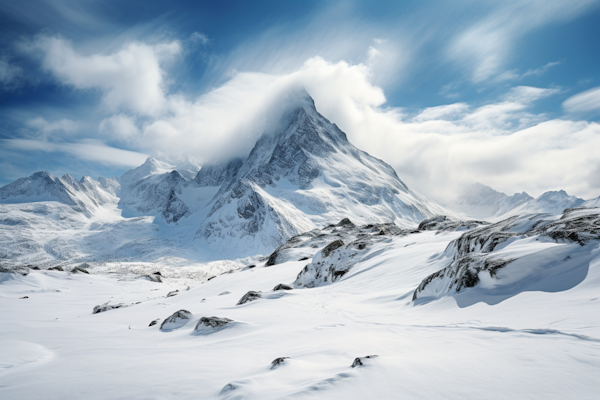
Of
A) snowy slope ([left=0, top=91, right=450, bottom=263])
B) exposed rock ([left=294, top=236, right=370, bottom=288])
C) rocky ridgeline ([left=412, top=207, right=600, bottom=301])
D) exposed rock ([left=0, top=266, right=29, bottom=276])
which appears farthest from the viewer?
snowy slope ([left=0, top=91, right=450, bottom=263])

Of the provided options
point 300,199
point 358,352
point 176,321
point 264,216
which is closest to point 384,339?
point 358,352

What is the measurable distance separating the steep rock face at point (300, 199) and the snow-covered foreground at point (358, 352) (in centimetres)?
11382

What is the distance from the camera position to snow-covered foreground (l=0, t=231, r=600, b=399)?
3.19 meters

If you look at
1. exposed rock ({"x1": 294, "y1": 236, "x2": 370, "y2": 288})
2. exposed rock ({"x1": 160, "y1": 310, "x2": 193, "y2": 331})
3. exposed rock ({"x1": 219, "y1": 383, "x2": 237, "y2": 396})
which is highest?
exposed rock ({"x1": 294, "y1": 236, "x2": 370, "y2": 288})

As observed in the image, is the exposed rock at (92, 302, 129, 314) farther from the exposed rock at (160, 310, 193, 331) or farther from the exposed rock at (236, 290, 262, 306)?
the exposed rock at (160, 310, 193, 331)

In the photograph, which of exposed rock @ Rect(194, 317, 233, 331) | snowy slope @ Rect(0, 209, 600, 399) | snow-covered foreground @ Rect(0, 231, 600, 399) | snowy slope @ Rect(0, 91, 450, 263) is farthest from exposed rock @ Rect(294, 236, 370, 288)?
snowy slope @ Rect(0, 91, 450, 263)

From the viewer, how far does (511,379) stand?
3.12m

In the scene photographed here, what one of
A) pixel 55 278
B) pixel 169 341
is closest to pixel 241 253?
pixel 55 278

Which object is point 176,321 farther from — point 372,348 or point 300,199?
point 300,199

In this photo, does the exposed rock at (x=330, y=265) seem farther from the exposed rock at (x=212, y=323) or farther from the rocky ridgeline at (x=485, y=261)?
the exposed rock at (x=212, y=323)

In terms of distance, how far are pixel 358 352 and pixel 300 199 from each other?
148 meters

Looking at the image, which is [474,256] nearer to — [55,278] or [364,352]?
[364,352]

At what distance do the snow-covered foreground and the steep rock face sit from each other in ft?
373

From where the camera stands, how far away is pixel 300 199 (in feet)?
500
